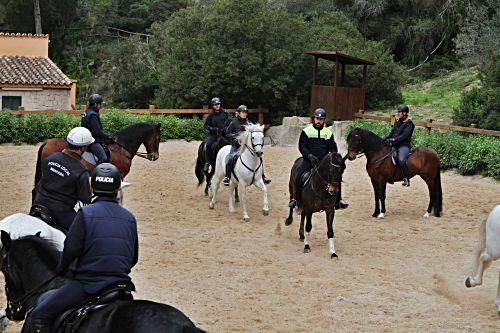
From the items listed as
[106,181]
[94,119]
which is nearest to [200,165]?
[94,119]

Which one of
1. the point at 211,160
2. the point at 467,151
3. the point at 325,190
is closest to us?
the point at 325,190

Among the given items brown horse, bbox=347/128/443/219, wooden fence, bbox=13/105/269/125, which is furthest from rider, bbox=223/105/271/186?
wooden fence, bbox=13/105/269/125

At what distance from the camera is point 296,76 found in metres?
27.7

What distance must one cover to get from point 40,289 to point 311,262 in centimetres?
583

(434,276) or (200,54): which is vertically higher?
(200,54)

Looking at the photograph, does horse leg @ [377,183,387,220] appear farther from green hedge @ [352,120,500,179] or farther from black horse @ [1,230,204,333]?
black horse @ [1,230,204,333]

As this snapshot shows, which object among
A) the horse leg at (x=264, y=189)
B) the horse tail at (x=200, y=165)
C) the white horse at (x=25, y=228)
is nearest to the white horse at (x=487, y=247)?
the white horse at (x=25, y=228)

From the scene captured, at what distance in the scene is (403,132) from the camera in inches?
550

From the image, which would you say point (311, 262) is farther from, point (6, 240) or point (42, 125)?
point (42, 125)

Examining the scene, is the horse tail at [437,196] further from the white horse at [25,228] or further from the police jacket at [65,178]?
the white horse at [25,228]

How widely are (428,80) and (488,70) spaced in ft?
30.2

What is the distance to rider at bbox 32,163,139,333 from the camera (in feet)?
15.9

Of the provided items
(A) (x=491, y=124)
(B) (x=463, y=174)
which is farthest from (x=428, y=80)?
(B) (x=463, y=174)

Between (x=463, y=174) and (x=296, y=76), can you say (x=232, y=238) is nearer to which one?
(x=463, y=174)
